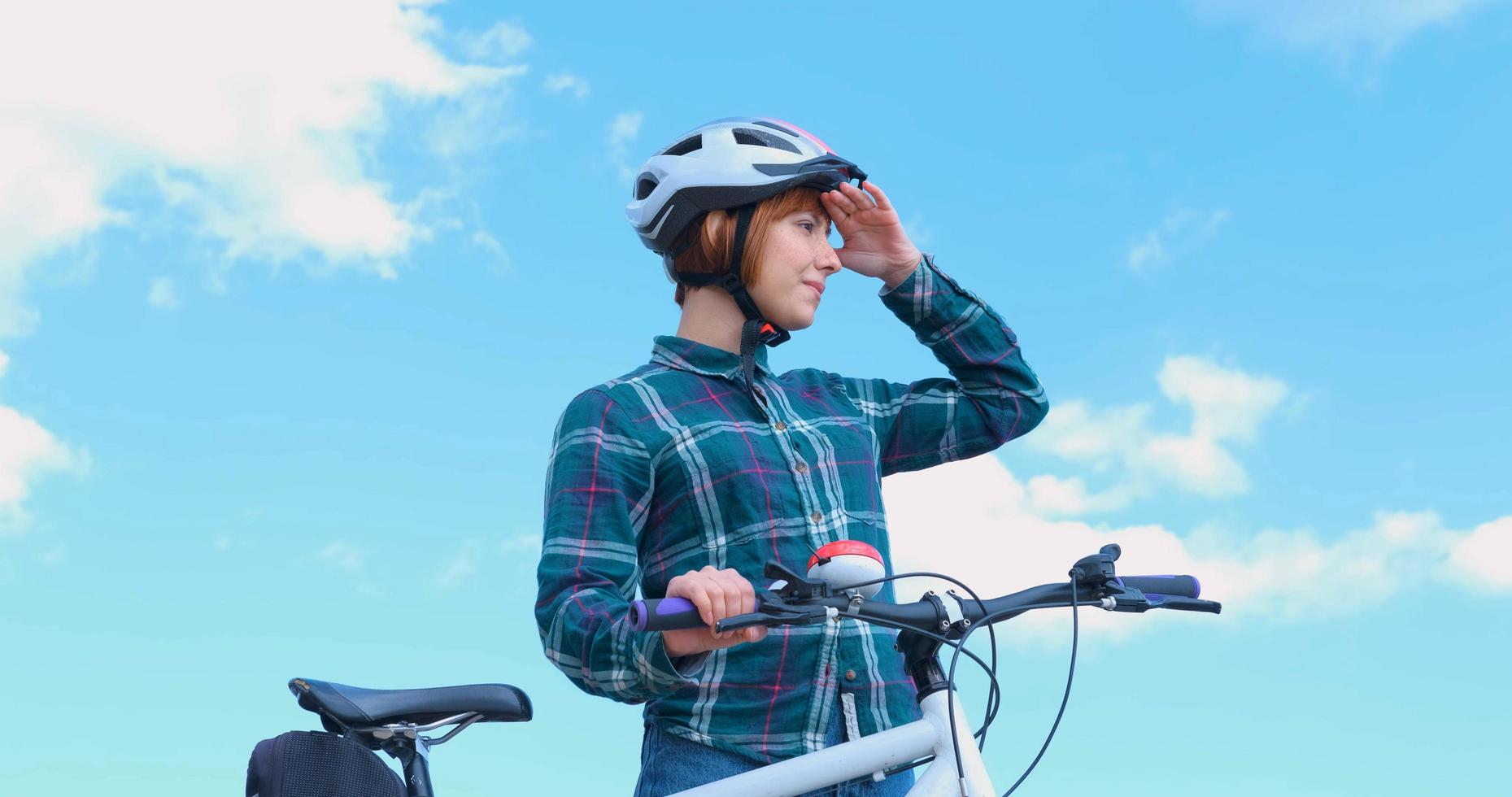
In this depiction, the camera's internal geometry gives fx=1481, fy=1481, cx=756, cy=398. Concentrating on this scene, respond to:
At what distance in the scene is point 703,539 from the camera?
3861 mm

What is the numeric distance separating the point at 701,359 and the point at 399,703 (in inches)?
49.1

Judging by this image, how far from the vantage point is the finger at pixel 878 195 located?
14.9ft

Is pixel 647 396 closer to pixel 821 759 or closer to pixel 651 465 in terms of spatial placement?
pixel 651 465

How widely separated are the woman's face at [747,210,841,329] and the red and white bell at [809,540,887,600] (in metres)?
1.34

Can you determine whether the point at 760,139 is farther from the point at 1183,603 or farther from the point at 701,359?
the point at 1183,603

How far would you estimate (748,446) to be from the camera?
3977 mm

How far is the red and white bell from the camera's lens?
2.94 meters

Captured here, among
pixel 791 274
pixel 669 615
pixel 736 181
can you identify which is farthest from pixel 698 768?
pixel 736 181

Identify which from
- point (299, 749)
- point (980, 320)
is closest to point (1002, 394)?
point (980, 320)

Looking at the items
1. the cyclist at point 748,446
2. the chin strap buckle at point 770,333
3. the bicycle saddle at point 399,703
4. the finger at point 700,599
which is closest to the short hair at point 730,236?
the cyclist at point 748,446

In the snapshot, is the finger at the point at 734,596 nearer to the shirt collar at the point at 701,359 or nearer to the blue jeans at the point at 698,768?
the blue jeans at the point at 698,768

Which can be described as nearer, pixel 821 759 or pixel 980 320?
pixel 821 759

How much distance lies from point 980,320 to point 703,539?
52.8 inches

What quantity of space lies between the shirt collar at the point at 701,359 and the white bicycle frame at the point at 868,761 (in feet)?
4.00
